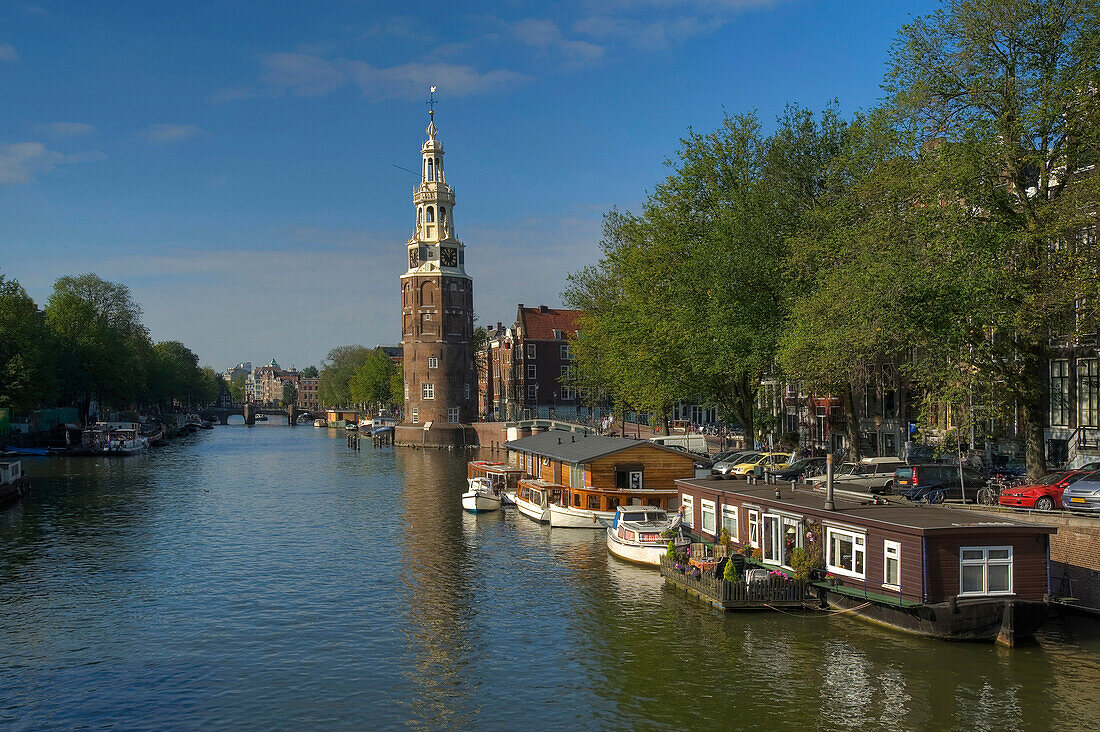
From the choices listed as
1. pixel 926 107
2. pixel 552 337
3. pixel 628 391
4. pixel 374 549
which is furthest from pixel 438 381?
pixel 926 107

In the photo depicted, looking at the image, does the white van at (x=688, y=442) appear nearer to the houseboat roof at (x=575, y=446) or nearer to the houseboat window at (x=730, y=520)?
the houseboat roof at (x=575, y=446)

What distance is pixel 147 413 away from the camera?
182m

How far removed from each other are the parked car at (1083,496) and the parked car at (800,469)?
17321 millimetres

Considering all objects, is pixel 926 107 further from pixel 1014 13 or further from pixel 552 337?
pixel 552 337

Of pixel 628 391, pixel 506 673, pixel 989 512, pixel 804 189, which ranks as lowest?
pixel 506 673

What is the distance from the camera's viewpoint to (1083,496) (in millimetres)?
31609

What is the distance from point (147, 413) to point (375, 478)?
121 meters

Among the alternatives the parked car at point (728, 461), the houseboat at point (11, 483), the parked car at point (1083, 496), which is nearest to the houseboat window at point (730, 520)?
the parked car at point (1083, 496)

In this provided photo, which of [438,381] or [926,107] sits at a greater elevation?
[926,107]

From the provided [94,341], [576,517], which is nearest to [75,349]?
[94,341]

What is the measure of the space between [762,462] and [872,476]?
30.1 ft

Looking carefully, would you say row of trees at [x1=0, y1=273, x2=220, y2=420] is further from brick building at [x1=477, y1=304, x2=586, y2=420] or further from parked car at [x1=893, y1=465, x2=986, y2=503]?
parked car at [x1=893, y1=465, x2=986, y2=503]

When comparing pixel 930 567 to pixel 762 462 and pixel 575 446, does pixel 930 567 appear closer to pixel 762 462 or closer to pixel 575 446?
pixel 762 462

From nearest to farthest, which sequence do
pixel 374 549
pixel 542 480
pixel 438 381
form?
1. pixel 374 549
2. pixel 542 480
3. pixel 438 381
